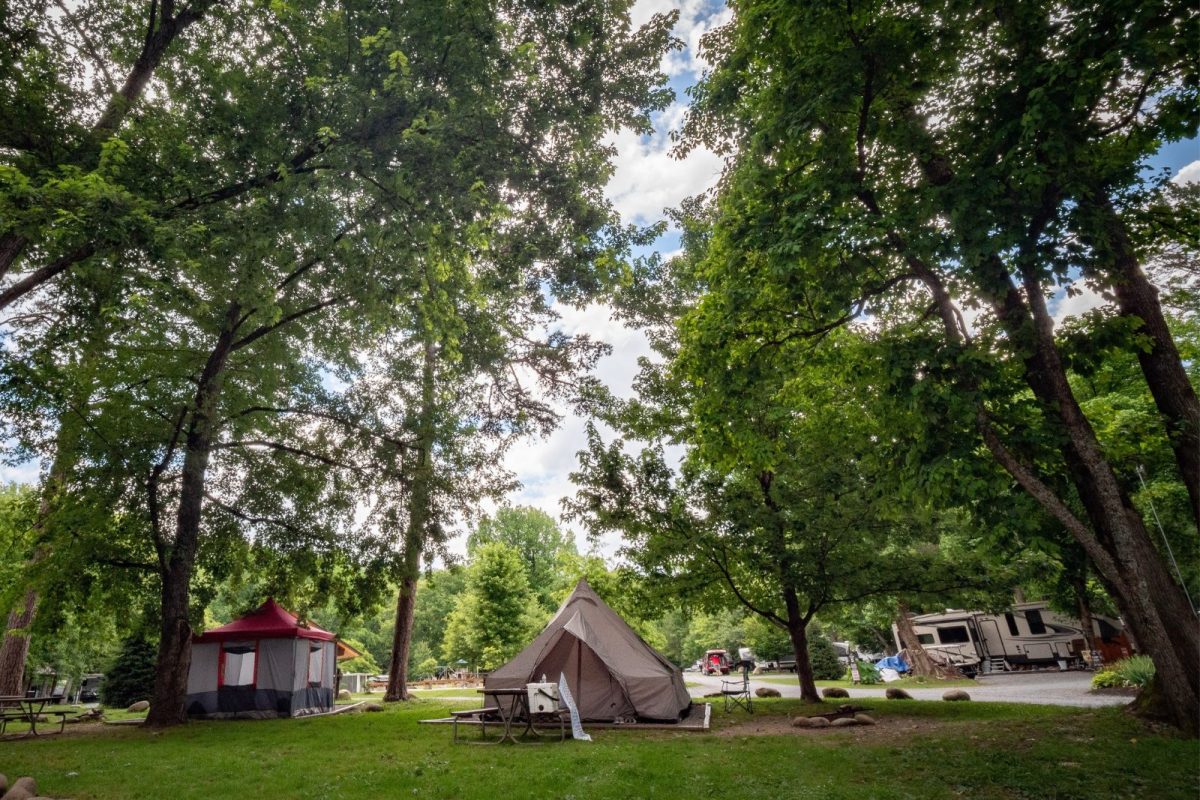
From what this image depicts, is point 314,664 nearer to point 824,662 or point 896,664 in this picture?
point 824,662

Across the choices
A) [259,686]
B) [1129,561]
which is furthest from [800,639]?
[259,686]

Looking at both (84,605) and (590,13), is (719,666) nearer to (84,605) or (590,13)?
(84,605)

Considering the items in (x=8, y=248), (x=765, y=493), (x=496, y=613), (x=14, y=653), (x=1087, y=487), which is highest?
(x=8, y=248)

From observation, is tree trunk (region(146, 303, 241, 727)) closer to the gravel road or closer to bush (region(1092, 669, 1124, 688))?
the gravel road

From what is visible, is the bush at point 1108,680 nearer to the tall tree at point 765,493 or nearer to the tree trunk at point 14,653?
the tall tree at point 765,493

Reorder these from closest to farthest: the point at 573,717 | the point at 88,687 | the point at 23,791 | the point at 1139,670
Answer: the point at 23,791, the point at 573,717, the point at 1139,670, the point at 88,687

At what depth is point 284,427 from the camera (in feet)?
51.5

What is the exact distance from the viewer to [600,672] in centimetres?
1205

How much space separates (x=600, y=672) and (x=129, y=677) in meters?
21.3

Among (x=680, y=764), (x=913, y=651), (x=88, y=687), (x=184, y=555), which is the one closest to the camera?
(x=680, y=764)

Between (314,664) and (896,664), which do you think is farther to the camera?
(896,664)

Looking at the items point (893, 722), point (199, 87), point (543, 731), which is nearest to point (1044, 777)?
point (893, 722)

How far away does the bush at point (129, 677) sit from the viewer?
22.0 meters

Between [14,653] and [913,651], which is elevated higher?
[14,653]
